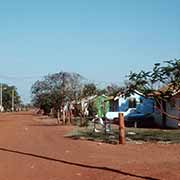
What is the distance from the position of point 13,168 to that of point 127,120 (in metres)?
31.9

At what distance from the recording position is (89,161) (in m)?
16.1

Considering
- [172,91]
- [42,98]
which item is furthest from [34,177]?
[42,98]

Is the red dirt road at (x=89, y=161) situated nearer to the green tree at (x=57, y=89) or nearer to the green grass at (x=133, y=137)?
the green grass at (x=133, y=137)

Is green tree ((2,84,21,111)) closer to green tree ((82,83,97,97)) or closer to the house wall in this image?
green tree ((82,83,97,97))

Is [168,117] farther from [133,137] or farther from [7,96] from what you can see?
[7,96]

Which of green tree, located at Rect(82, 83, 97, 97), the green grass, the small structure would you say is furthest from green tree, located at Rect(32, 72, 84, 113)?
the green grass

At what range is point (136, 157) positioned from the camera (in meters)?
17.1

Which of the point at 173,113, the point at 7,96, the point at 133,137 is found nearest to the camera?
the point at 133,137

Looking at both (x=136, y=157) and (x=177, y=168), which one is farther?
(x=136, y=157)

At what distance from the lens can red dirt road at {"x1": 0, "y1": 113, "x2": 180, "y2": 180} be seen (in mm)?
12945

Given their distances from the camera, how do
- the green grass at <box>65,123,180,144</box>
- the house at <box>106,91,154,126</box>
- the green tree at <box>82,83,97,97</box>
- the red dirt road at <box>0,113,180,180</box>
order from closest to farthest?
the red dirt road at <box>0,113,180,180</box> → the green grass at <box>65,123,180,144</box> → the house at <box>106,91,154,126</box> → the green tree at <box>82,83,97,97</box>

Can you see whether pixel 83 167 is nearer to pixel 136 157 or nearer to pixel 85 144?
pixel 136 157

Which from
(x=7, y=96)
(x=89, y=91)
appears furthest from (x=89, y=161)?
(x=7, y=96)

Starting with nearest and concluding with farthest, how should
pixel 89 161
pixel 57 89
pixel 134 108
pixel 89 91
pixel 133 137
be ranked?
pixel 89 161
pixel 133 137
pixel 134 108
pixel 89 91
pixel 57 89
